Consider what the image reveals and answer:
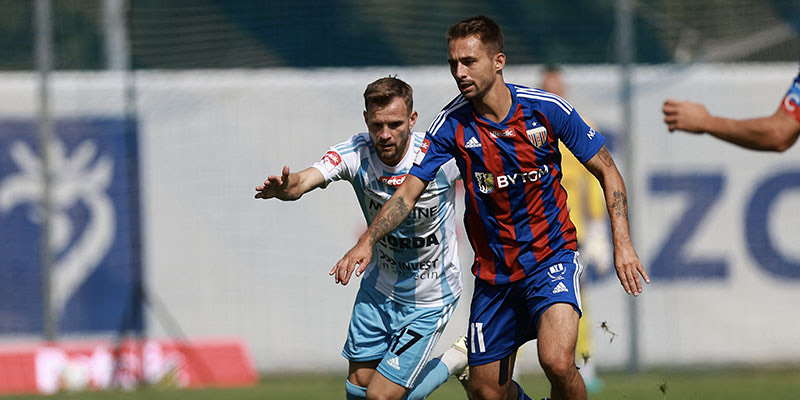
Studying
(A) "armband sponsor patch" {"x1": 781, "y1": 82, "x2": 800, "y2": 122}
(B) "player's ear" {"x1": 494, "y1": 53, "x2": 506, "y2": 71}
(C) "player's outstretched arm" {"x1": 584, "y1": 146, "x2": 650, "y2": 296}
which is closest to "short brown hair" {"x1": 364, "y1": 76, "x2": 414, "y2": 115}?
(B) "player's ear" {"x1": 494, "y1": 53, "x2": 506, "y2": 71}

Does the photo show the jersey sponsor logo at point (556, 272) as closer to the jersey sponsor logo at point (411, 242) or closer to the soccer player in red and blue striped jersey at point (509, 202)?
the soccer player in red and blue striped jersey at point (509, 202)

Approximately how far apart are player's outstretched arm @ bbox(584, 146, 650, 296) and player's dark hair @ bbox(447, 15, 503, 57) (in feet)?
2.65

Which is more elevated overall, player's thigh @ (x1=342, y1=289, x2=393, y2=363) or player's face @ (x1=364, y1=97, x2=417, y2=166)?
player's face @ (x1=364, y1=97, x2=417, y2=166)

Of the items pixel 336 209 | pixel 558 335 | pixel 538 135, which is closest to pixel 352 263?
pixel 558 335

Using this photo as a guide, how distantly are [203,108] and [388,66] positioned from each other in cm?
200

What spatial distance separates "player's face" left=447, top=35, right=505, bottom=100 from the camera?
5832 mm

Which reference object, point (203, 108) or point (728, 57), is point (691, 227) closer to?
point (728, 57)

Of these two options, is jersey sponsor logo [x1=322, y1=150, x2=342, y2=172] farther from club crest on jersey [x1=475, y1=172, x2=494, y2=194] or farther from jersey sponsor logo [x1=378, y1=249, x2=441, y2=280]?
club crest on jersey [x1=475, y1=172, x2=494, y2=194]

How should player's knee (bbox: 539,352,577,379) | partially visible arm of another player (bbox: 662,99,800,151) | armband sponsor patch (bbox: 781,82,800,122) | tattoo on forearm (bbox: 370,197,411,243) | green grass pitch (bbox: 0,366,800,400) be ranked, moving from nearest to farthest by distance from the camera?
partially visible arm of another player (bbox: 662,99,800,151) < armband sponsor patch (bbox: 781,82,800,122) < player's knee (bbox: 539,352,577,379) < tattoo on forearm (bbox: 370,197,411,243) < green grass pitch (bbox: 0,366,800,400)

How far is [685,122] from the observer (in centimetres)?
477

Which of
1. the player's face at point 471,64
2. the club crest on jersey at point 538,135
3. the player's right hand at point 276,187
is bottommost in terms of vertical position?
the player's right hand at point 276,187

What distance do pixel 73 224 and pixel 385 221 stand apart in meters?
6.30

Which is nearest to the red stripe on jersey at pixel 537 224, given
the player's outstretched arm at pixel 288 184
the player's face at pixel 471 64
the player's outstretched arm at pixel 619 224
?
the player's outstretched arm at pixel 619 224

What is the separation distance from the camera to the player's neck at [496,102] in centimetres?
597
